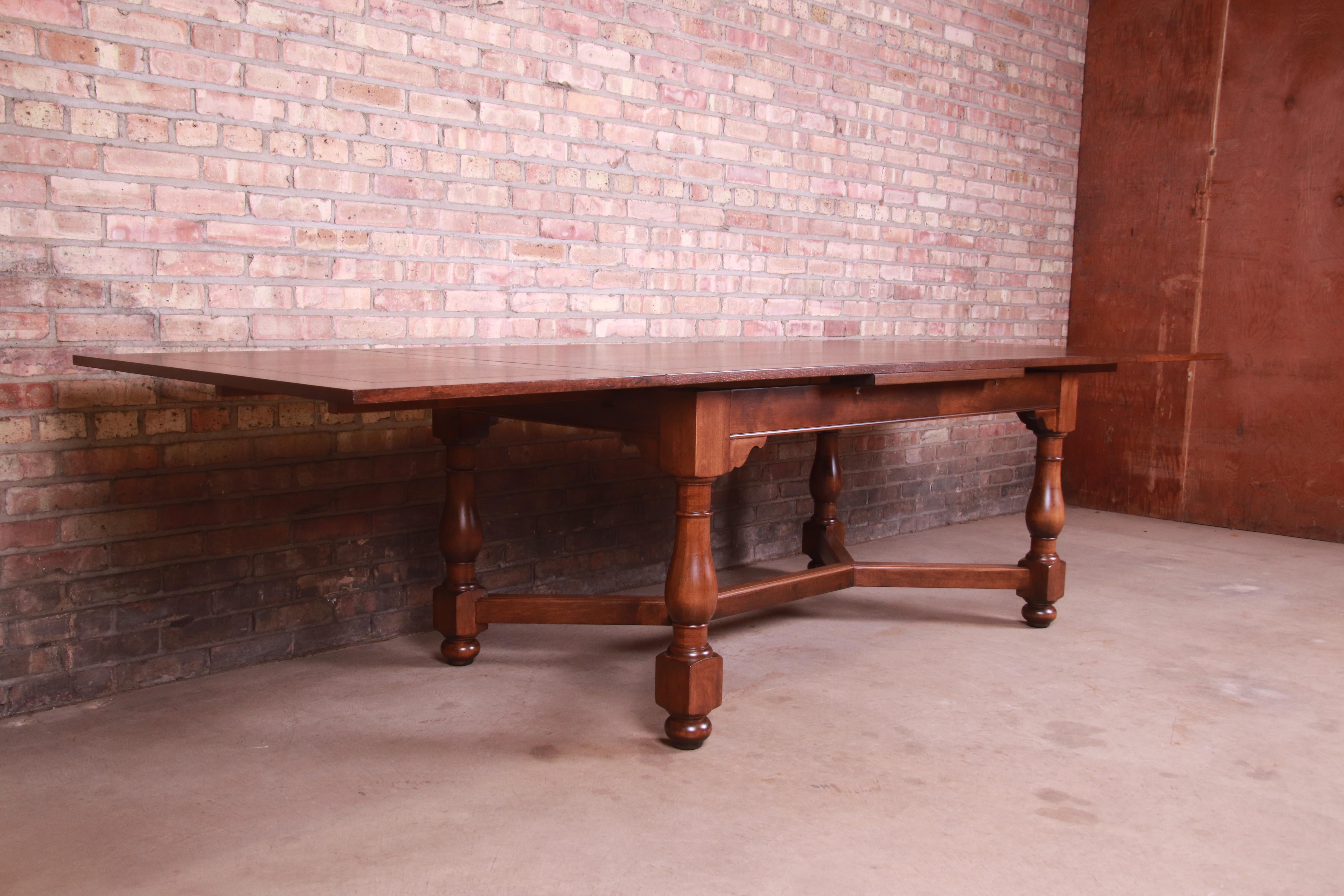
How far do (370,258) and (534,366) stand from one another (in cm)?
88

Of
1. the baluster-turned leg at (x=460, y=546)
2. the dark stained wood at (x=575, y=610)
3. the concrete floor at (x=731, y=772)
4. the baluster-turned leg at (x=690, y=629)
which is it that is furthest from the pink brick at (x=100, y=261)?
the baluster-turned leg at (x=690, y=629)

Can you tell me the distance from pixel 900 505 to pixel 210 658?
9.66 ft

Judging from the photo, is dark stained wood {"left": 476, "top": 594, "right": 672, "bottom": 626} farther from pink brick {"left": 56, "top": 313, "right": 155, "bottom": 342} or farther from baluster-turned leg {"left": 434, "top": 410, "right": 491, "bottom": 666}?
pink brick {"left": 56, "top": 313, "right": 155, "bottom": 342}

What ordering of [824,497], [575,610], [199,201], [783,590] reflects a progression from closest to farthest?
[199,201]
[575,610]
[783,590]
[824,497]

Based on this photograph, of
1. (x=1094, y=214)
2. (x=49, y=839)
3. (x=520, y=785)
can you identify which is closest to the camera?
(x=49, y=839)

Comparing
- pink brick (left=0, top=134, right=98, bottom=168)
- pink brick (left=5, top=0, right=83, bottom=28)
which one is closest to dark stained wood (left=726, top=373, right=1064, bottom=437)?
pink brick (left=0, top=134, right=98, bottom=168)

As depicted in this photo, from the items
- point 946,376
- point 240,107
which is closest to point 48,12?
point 240,107

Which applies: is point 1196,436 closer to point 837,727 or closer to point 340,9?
point 837,727

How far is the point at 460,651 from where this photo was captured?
2.80 metres

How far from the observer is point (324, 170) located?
2740 mm

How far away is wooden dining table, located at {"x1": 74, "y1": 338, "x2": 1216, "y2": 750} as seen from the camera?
6.42ft

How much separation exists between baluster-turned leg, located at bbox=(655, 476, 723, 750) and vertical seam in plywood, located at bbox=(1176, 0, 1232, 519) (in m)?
3.60

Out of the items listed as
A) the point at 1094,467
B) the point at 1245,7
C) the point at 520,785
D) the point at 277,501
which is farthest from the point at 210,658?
the point at 1245,7

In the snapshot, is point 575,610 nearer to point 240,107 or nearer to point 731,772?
point 731,772
